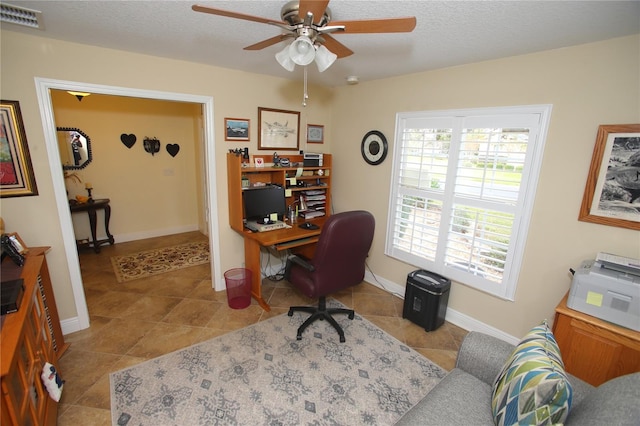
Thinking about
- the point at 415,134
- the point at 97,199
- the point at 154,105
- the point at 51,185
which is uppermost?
the point at 154,105

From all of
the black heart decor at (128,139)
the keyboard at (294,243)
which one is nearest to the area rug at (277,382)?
the keyboard at (294,243)

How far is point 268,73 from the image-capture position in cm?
304

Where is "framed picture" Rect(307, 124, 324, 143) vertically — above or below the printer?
above

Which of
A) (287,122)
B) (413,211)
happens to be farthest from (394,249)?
(287,122)

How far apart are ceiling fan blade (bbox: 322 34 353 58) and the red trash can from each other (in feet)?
7.55

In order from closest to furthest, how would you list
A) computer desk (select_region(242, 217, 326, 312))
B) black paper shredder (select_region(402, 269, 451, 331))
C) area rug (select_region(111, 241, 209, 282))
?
black paper shredder (select_region(402, 269, 451, 331)) < computer desk (select_region(242, 217, 326, 312)) < area rug (select_region(111, 241, 209, 282))

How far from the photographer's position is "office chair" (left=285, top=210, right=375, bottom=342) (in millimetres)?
2141

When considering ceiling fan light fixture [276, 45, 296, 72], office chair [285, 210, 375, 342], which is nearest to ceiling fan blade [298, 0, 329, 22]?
ceiling fan light fixture [276, 45, 296, 72]

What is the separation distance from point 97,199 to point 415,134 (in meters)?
4.55

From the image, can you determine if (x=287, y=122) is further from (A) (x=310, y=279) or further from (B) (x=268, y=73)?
(A) (x=310, y=279)

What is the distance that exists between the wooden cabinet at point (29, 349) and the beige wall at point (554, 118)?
119 inches

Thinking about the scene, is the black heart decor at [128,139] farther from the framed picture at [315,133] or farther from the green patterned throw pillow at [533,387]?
the green patterned throw pillow at [533,387]

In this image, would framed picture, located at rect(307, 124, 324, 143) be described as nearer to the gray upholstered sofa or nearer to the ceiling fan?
the ceiling fan

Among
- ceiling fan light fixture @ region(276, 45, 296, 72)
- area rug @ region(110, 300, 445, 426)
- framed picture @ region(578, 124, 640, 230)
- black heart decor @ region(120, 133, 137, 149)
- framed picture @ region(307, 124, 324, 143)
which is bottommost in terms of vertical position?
area rug @ region(110, 300, 445, 426)
